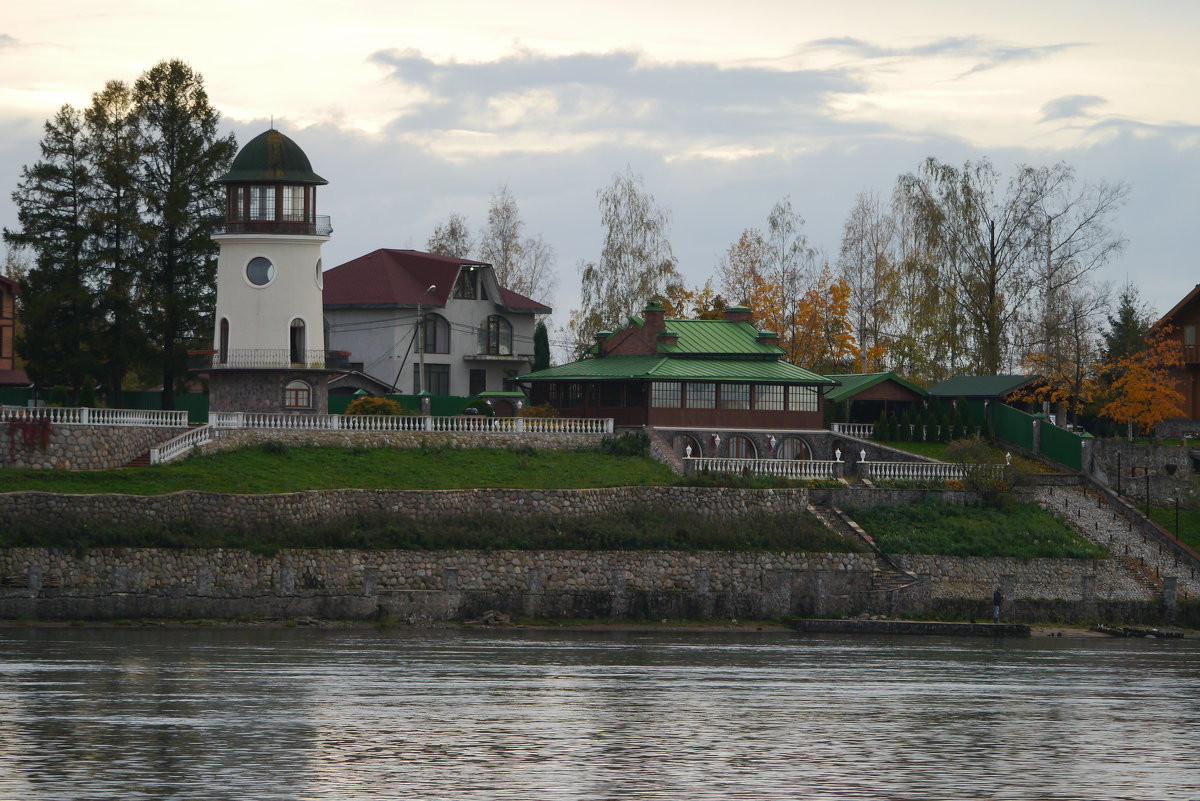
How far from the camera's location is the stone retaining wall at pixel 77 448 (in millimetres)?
54625

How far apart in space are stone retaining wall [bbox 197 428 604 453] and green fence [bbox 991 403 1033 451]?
1696cm

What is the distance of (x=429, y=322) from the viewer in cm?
8188

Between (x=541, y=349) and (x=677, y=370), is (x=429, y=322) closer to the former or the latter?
(x=541, y=349)

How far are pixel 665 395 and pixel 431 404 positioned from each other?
10.1 metres

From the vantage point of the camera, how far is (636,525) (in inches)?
2237

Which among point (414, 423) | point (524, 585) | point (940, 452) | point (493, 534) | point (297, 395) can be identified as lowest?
point (524, 585)

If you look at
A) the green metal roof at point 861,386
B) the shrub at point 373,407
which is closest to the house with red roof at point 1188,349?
the green metal roof at point 861,386

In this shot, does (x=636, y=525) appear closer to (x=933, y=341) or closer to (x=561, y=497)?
(x=561, y=497)

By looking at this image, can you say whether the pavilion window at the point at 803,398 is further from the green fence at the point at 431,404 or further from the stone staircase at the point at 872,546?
the green fence at the point at 431,404

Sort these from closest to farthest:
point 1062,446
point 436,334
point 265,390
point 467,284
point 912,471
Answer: point 265,390
point 912,471
point 1062,446
point 436,334
point 467,284

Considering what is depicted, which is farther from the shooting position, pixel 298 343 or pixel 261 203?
pixel 298 343

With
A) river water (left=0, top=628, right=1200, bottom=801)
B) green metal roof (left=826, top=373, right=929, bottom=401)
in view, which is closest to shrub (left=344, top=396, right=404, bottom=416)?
river water (left=0, top=628, right=1200, bottom=801)

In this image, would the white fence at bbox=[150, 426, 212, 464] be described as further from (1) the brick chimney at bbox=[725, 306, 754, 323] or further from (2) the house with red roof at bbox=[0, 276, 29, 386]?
(1) the brick chimney at bbox=[725, 306, 754, 323]

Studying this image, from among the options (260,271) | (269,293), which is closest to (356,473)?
(269,293)
